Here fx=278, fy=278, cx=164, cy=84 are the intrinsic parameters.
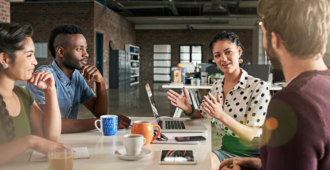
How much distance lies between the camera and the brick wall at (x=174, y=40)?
1573cm

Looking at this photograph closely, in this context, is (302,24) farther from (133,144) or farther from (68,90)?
(68,90)

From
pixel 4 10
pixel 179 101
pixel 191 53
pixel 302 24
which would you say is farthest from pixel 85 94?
pixel 191 53

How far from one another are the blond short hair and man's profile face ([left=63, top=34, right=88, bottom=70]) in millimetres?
1480

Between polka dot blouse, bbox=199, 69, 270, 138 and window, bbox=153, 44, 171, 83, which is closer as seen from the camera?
polka dot blouse, bbox=199, 69, 270, 138

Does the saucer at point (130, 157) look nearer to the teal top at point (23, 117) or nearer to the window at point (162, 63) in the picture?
the teal top at point (23, 117)

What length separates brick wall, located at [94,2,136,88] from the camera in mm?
10619

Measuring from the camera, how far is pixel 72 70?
2006 millimetres

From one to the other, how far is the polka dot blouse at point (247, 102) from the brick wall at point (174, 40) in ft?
46.2

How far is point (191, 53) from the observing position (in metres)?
16.0

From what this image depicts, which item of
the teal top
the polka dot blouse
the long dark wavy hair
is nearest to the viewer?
the long dark wavy hair

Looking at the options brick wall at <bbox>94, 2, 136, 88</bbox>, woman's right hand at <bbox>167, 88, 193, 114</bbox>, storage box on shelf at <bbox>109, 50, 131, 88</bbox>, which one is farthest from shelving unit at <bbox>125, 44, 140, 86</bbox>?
woman's right hand at <bbox>167, 88, 193, 114</bbox>

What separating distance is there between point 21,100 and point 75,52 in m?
0.65

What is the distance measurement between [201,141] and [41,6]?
10475mm

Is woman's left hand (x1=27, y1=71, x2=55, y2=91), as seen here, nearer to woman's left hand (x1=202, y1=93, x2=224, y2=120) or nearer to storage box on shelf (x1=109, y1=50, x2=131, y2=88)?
woman's left hand (x1=202, y1=93, x2=224, y2=120)
